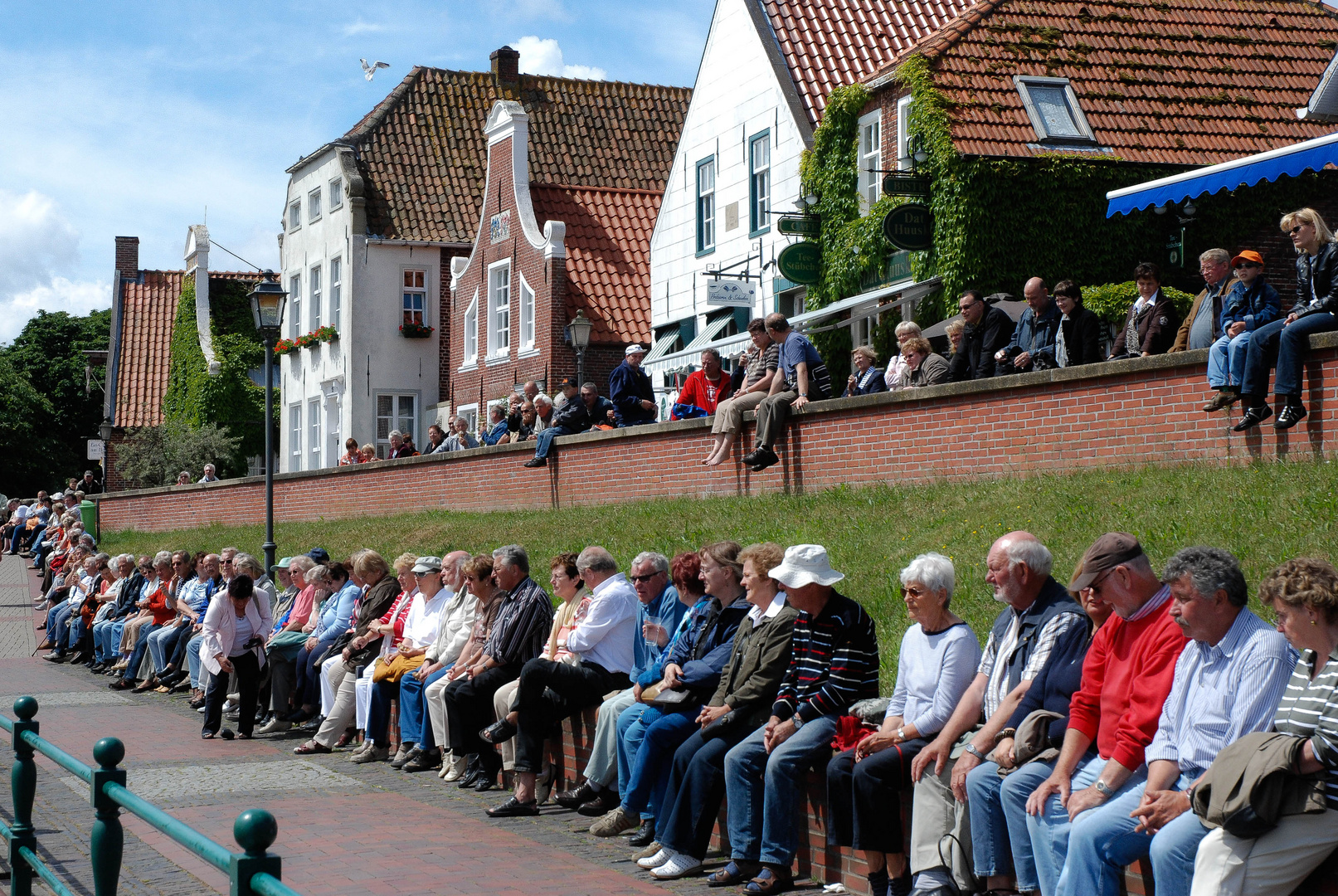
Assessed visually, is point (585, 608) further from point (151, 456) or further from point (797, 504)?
point (151, 456)

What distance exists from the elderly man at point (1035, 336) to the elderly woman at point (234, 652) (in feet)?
24.8

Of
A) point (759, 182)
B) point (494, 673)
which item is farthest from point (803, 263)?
point (494, 673)

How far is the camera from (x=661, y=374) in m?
29.0

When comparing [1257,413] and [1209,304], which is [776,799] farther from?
[1209,304]

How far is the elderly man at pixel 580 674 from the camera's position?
9.89 m

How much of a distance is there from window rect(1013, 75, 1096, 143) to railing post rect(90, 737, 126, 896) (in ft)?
60.7

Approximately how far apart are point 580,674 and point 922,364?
622cm

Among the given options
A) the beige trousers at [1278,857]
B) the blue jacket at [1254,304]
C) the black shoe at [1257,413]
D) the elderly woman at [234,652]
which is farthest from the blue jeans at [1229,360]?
the elderly woman at [234,652]

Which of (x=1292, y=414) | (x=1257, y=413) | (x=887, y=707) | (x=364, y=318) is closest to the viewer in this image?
(x=887, y=707)

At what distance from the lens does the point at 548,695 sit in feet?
33.1

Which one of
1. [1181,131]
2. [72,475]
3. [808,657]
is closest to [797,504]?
[808,657]

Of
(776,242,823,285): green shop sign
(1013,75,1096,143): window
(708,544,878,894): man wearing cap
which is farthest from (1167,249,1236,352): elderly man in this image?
(776,242,823,285): green shop sign

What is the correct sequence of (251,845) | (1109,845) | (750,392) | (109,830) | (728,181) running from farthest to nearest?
(728,181) → (750,392) → (1109,845) → (109,830) → (251,845)

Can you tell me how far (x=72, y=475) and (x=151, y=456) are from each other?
30.5 m
